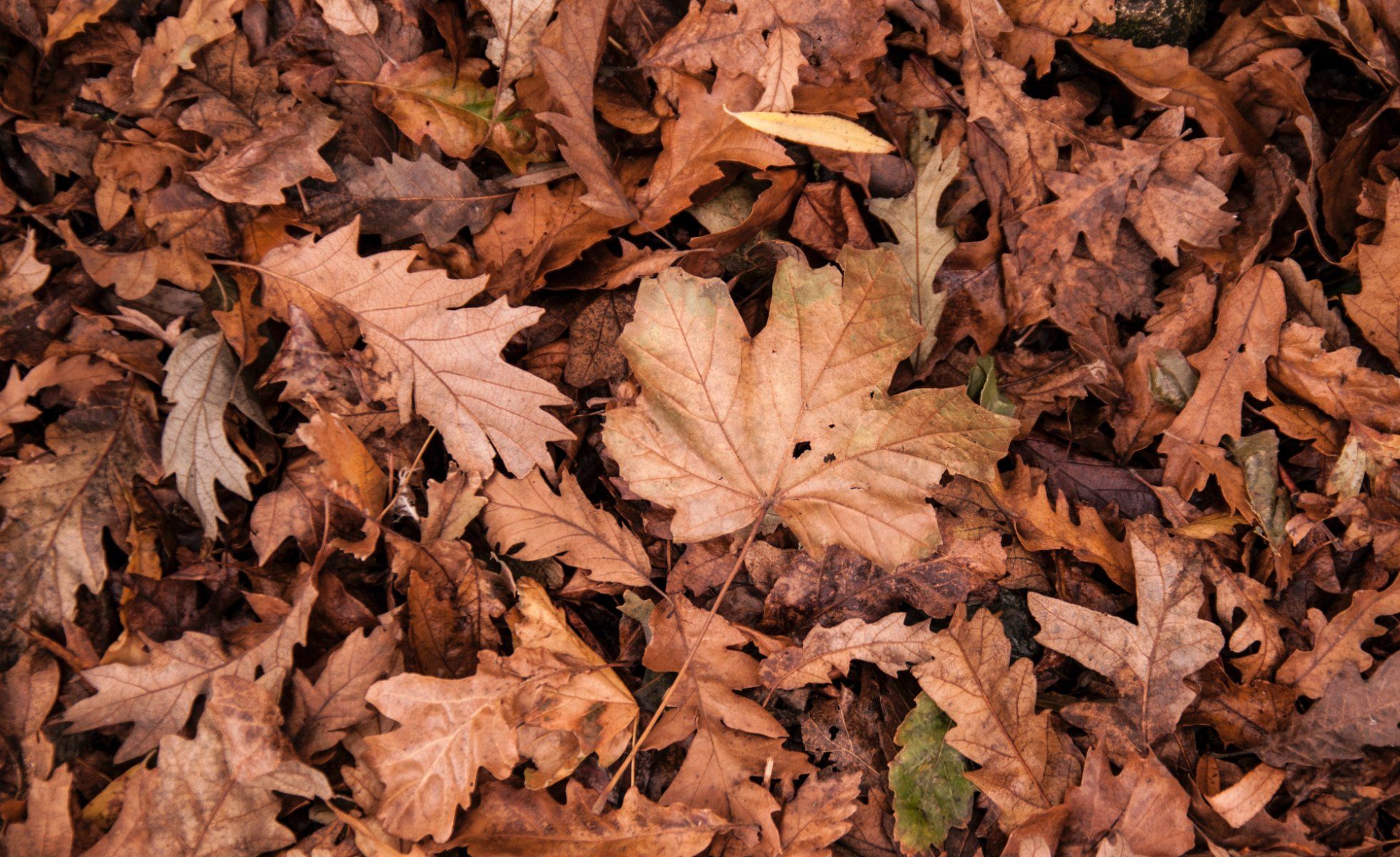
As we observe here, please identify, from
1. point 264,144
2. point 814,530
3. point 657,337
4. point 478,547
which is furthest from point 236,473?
point 814,530

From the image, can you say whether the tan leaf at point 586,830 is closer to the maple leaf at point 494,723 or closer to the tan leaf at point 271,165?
the maple leaf at point 494,723

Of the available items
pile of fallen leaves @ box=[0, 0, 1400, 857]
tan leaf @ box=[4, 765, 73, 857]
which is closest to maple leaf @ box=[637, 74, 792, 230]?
pile of fallen leaves @ box=[0, 0, 1400, 857]

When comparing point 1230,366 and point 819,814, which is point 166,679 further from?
point 1230,366

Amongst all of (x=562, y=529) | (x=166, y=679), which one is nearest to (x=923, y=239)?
(x=562, y=529)

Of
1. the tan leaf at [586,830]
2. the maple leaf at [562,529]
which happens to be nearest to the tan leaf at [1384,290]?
the maple leaf at [562,529]

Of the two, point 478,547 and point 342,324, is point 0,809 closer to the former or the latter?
point 478,547
